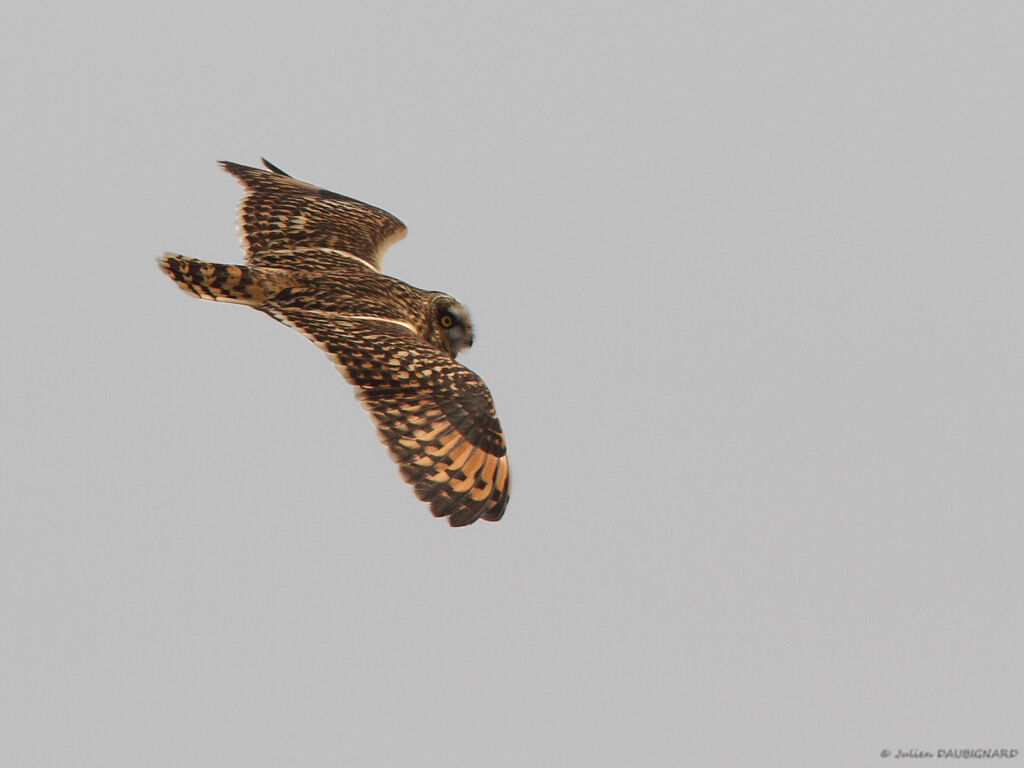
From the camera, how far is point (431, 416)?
10.8 m

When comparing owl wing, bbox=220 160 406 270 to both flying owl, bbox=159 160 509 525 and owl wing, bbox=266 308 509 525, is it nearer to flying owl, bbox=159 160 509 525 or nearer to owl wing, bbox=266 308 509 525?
flying owl, bbox=159 160 509 525

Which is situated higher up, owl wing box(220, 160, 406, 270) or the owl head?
owl wing box(220, 160, 406, 270)

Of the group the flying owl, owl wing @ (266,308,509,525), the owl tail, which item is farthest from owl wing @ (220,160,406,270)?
owl wing @ (266,308,509,525)

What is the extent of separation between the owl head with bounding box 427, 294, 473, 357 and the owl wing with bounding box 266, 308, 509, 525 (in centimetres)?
105

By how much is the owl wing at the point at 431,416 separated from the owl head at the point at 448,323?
1051mm

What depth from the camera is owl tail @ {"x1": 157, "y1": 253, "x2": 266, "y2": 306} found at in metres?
11.9

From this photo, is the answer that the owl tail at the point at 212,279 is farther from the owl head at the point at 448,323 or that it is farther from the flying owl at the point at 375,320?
the owl head at the point at 448,323

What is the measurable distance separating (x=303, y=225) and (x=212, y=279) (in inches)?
75.0

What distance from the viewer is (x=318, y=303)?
39.4 ft

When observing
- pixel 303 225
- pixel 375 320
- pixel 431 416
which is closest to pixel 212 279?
pixel 375 320

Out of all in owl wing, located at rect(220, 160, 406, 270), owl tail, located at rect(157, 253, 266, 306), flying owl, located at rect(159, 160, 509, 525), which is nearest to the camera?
flying owl, located at rect(159, 160, 509, 525)

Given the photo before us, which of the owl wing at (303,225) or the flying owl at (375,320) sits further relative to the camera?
the owl wing at (303,225)

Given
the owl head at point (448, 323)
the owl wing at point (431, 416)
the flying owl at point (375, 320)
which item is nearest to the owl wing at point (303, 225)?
the flying owl at point (375, 320)

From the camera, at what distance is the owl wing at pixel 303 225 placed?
1317 cm
